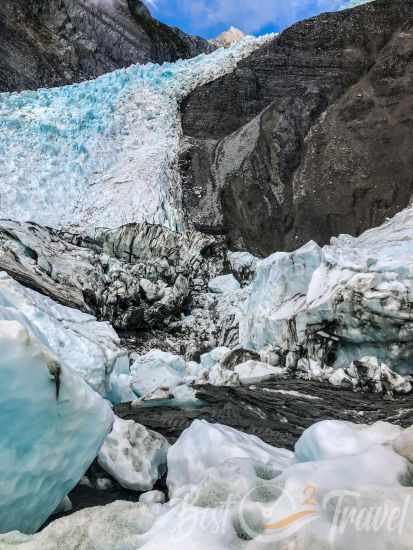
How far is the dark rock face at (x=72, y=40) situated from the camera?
689 inches

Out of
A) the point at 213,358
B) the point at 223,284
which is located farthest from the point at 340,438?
the point at 223,284

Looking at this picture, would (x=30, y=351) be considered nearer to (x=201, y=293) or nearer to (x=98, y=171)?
(x=201, y=293)

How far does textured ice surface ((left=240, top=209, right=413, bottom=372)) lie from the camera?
20.3ft

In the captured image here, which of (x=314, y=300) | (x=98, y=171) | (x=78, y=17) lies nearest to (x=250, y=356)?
(x=314, y=300)

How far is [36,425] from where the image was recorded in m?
2.09

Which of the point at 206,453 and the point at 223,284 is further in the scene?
the point at 223,284

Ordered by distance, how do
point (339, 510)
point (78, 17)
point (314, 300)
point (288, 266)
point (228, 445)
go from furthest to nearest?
point (78, 17)
point (288, 266)
point (314, 300)
point (228, 445)
point (339, 510)

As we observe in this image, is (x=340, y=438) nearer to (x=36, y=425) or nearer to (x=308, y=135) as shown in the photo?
(x=36, y=425)

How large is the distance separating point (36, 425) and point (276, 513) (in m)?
1.04

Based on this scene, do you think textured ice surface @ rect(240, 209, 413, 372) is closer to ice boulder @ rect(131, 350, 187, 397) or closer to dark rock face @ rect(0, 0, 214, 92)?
ice boulder @ rect(131, 350, 187, 397)

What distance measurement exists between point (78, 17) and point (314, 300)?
16.9 meters

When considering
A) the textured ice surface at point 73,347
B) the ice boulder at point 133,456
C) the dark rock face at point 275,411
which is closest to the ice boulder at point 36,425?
the ice boulder at point 133,456

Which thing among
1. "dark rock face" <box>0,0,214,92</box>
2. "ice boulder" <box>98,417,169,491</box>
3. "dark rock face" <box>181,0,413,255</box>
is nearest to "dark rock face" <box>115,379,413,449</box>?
"ice boulder" <box>98,417,169,491</box>

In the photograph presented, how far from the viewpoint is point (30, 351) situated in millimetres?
1958
